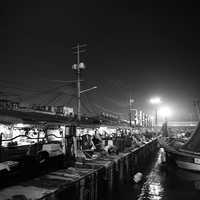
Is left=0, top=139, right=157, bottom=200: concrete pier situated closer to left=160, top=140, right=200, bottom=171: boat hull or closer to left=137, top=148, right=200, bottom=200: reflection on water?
left=137, top=148, right=200, bottom=200: reflection on water

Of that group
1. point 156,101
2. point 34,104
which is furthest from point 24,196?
point 156,101

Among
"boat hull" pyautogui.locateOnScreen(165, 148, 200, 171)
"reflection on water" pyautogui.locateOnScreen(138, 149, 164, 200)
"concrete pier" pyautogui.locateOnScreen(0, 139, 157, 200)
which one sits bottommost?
"reflection on water" pyautogui.locateOnScreen(138, 149, 164, 200)

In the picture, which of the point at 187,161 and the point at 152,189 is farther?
the point at 152,189

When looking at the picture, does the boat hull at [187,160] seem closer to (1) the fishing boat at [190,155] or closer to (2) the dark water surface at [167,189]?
(1) the fishing boat at [190,155]

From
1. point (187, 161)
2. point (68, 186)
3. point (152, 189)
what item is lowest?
point (152, 189)

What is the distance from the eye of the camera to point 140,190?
13.2 metres

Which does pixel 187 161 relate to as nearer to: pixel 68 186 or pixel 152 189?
pixel 152 189

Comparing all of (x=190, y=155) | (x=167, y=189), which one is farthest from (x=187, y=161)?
(x=167, y=189)

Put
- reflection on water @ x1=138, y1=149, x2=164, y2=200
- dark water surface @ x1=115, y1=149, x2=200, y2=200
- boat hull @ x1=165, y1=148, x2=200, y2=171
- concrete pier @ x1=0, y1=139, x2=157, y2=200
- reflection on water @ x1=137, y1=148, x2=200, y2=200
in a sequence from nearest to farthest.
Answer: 1. concrete pier @ x1=0, y1=139, x2=157, y2=200
2. boat hull @ x1=165, y1=148, x2=200, y2=171
3. reflection on water @ x1=137, y1=148, x2=200, y2=200
4. dark water surface @ x1=115, y1=149, x2=200, y2=200
5. reflection on water @ x1=138, y1=149, x2=164, y2=200

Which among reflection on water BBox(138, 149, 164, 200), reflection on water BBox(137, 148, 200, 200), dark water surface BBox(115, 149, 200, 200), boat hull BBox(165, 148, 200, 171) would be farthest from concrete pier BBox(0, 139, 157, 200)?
boat hull BBox(165, 148, 200, 171)

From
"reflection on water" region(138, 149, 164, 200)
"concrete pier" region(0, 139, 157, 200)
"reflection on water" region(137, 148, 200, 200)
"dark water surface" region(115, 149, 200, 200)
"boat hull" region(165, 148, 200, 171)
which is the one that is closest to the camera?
"concrete pier" region(0, 139, 157, 200)

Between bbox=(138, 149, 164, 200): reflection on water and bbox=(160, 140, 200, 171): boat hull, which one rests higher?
bbox=(160, 140, 200, 171): boat hull

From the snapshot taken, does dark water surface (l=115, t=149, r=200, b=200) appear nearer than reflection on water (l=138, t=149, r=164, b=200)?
Yes

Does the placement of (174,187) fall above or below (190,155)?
below
